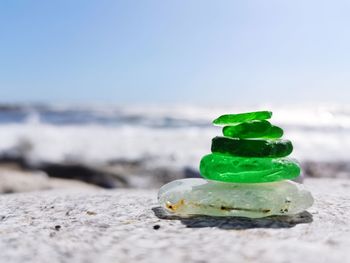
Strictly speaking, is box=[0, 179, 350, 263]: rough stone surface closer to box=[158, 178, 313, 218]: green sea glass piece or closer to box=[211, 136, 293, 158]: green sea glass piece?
box=[158, 178, 313, 218]: green sea glass piece

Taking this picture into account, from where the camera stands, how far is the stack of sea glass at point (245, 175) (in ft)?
7.27

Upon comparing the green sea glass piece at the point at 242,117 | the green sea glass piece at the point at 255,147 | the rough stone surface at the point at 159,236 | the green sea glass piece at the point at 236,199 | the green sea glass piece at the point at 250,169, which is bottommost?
the rough stone surface at the point at 159,236

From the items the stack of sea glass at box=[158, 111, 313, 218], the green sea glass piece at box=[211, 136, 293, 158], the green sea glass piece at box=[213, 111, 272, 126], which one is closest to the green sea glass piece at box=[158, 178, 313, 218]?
the stack of sea glass at box=[158, 111, 313, 218]

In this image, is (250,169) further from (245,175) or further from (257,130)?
(257,130)

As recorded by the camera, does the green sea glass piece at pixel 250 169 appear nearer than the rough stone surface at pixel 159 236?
No

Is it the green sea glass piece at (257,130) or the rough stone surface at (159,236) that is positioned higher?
the green sea glass piece at (257,130)

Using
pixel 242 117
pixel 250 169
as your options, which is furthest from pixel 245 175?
pixel 242 117

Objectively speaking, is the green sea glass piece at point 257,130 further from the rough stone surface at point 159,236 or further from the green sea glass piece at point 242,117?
the rough stone surface at point 159,236

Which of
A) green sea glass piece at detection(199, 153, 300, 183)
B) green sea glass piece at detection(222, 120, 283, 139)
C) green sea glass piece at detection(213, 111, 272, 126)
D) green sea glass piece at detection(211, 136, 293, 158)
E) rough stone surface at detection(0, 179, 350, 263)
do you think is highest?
green sea glass piece at detection(213, 111, 272, 126)

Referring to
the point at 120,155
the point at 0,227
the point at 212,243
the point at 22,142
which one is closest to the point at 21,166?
the point at 120,155

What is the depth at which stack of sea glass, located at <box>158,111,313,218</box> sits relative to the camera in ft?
7.27

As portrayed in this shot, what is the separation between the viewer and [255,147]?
226 cm

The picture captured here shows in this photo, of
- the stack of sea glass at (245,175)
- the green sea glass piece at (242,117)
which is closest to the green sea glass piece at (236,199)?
the stack of sea glass at (245,175)

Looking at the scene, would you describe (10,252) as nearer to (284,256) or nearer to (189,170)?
(284,256)
